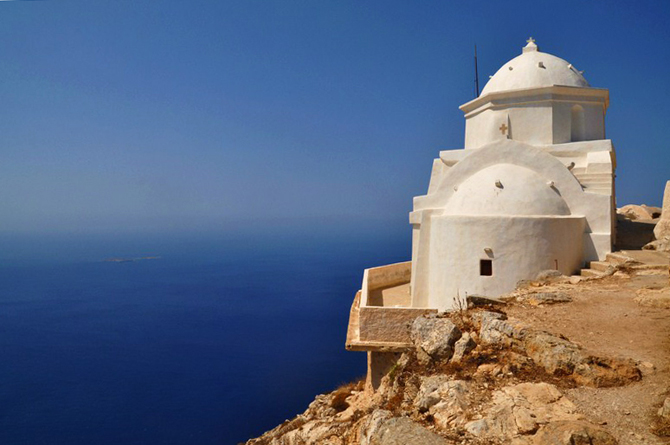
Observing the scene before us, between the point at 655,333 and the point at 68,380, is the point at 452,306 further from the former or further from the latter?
the point at 68,380

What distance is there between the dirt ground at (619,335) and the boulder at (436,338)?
120 centimetres

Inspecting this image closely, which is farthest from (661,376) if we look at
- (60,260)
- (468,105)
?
(60,260)

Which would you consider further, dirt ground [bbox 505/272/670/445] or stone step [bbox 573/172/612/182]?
stone step [bbox 573/172/612/182]

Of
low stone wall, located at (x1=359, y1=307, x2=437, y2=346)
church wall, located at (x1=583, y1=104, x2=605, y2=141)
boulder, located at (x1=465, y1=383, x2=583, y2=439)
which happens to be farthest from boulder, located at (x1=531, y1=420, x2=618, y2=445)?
church wall, located at (x1=583, y1=104, x2=605, y2=141)

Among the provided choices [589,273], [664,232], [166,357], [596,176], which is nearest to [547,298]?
[589,273]

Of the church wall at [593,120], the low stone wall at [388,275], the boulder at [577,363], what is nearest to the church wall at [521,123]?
the church wall at [593,120]

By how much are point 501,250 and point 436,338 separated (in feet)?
14.6

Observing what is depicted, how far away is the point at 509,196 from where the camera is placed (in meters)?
11.6

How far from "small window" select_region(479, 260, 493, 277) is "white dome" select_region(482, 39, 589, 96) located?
686cm

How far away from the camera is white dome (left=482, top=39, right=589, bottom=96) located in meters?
15.1

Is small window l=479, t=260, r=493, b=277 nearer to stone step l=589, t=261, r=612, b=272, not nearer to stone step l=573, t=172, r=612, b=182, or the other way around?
stone step l=589, t=261, r=612, b=272

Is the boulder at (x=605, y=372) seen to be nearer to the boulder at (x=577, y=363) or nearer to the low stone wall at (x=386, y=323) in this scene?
the boulder at (x=577, y=363)

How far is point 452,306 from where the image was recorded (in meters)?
11.6

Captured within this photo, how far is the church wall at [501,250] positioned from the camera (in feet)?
36.2
